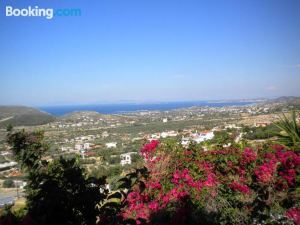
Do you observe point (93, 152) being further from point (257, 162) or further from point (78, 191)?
point (78, 191)

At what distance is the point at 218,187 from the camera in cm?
611

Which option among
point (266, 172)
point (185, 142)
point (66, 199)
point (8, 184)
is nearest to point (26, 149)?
point (185, 142)

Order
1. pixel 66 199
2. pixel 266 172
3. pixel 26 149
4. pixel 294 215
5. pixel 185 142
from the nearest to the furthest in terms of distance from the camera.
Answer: pixel 66 199
pixel 294 215
pixel 266 172
pixel 26 149
pixel 185 142

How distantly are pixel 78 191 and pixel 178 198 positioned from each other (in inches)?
165

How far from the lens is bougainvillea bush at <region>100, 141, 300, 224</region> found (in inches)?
195

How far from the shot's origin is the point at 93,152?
39.9 metres

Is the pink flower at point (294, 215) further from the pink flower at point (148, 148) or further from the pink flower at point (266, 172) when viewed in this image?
the pink flower at point (148, 148)

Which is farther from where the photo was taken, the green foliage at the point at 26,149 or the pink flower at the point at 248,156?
the green foliage at the point at 26,149

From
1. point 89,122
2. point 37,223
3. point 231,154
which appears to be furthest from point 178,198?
point 89,122

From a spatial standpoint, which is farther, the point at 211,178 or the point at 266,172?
the point at 211,178

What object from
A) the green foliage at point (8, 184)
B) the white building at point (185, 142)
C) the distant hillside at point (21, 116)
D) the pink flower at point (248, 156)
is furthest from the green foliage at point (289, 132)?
the distant hillside at point (21, 116)

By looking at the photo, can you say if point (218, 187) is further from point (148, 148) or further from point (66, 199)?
point (66, 199)

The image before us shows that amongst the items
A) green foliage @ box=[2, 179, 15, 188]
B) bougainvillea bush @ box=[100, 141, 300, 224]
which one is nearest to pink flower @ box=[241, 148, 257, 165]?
bougainvillea bush @ box=[100, 141, 300, 224]

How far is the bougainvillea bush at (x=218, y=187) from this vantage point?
495cm
